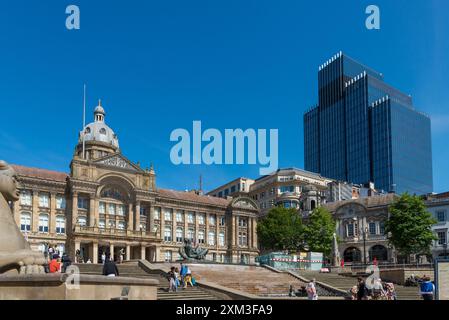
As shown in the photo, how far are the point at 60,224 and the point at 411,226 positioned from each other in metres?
45.2

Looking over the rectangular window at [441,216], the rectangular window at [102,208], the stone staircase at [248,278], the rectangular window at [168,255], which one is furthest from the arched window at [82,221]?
the rectangular window at [441,216]

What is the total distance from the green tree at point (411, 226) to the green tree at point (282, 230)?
16915 mm

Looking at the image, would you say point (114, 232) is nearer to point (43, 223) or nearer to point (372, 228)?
point (43, 223)

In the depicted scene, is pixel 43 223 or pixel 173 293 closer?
pixel 173 293

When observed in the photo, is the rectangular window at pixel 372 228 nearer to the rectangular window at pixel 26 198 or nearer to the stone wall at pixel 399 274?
the stone wall at pixel 399 274

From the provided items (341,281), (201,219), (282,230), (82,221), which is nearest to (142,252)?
(82,221)

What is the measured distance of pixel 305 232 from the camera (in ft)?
250

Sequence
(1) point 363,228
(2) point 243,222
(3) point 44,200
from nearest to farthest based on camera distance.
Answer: (3) point 44,200
(1) point 363,228
(2) point 243,222

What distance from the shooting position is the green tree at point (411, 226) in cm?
6294

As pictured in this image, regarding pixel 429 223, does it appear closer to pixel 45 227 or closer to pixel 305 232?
pixel 305 232

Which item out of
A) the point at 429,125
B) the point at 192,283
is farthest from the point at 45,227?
the point at 429,125

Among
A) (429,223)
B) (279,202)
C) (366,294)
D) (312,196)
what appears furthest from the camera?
(279,202)

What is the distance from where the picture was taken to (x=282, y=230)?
268ft
